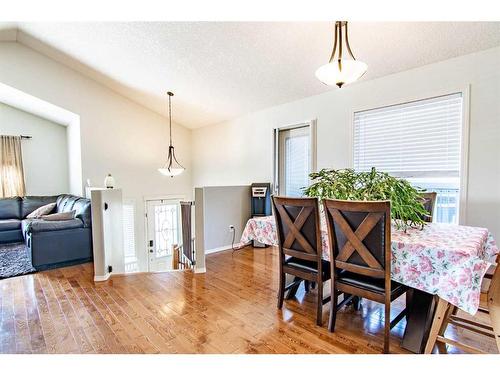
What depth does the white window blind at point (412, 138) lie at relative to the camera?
288 centimetres

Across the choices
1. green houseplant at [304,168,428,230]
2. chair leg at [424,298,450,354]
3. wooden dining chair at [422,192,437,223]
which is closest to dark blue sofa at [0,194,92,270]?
green houseplant at [304,168,428,230]

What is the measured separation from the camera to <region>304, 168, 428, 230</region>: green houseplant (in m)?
1.94

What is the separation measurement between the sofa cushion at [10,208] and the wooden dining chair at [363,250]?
6195 mm

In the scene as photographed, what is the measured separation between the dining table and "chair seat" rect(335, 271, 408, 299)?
10 cm

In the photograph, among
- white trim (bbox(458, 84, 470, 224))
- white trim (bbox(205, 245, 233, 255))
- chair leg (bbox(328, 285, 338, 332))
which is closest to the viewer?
chair leg (bbox(328, 285, 338, 332))

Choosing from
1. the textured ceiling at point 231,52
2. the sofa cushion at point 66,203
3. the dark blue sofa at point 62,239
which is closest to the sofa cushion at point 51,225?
the dark blue sofa at point 62,239

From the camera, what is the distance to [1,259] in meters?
3.90

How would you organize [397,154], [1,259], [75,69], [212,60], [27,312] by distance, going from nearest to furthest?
[27,312]
[397,154]
[212,60]
[1,259]
[75,69]

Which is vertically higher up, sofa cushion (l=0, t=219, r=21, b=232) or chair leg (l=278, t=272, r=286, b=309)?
sofa cushion (l=0, t=219, r=21, b=232)

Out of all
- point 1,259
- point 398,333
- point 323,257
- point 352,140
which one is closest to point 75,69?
point 1,259

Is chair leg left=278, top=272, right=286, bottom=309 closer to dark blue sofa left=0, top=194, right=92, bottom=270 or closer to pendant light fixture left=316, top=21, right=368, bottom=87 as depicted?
pendant light fixture left=316, top=21, right=368, bottom=87

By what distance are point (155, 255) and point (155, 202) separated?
3.93ft

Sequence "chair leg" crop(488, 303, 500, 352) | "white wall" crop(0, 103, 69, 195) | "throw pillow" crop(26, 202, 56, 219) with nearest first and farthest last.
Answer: "chair leg" crop(488, 303, 500, 352) → "throw pillow" crop(26, 202, 56, 219) → "white wall" crop(0, 103, 69, 195)
